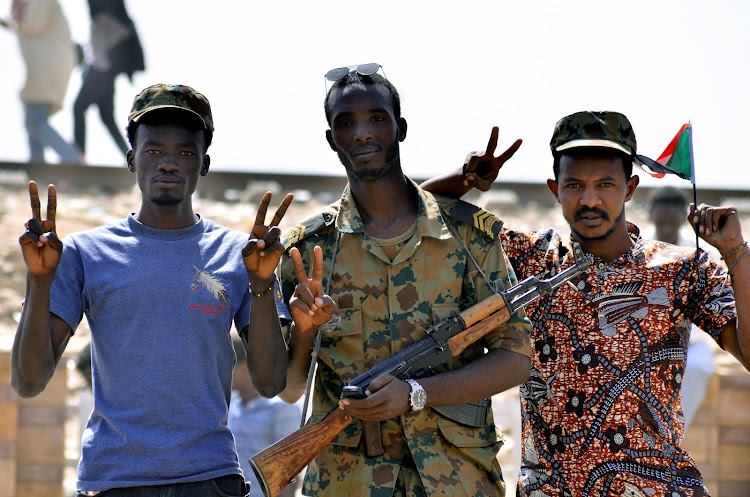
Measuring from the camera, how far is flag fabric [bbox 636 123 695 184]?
153 inches

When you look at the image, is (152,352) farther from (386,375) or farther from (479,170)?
(479,170)

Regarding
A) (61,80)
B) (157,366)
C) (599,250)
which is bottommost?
(157,366)

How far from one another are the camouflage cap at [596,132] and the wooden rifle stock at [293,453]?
4.57 feet

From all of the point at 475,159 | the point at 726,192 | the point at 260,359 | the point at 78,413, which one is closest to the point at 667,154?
the point at 475,159

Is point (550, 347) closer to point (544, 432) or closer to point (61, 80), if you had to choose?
point (544, 432)

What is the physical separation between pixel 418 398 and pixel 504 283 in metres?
0.56

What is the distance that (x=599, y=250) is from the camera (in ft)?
12.5

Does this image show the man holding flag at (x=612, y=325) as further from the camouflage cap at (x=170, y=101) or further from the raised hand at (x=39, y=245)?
the raised hand at (x=39, y=245)

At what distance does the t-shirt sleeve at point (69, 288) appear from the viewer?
329 cm

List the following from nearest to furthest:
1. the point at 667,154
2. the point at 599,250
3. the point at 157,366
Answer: the point at 157,366 < the point at 599,250 < the point at 667,154

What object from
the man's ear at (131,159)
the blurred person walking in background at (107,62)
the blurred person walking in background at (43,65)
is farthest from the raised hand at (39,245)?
the blurred person walking in background at (107,62)

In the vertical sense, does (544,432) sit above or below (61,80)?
below

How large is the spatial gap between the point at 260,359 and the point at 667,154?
1964 mm

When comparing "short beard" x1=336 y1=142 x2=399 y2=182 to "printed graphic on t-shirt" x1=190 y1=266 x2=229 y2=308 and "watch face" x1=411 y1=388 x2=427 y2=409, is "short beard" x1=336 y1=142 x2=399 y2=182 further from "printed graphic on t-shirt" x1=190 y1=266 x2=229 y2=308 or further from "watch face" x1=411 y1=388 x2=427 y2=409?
"watch face" x1=411 y1=388 x2=427 y2=409
